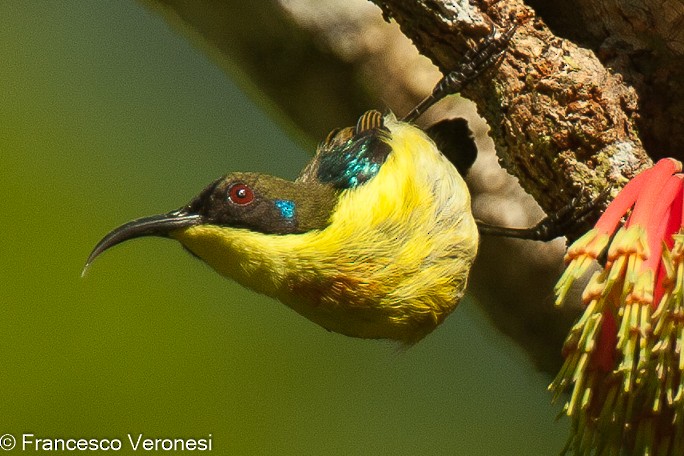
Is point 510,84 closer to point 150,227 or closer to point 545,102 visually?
point 545,102

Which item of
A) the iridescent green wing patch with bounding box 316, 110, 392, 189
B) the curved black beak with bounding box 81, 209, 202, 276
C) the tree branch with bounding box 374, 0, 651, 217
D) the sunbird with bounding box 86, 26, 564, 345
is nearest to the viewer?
the tree branch with bounding box 374, 0, 651, 217

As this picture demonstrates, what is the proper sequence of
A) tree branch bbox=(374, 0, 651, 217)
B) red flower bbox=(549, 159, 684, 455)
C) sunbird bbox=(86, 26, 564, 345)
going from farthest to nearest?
sunbird bbox=(86, 26, 564, 345) → tree branch bbox=(374, 0, 651, 217) → red flower bbox=(549, 159, 684, 455)

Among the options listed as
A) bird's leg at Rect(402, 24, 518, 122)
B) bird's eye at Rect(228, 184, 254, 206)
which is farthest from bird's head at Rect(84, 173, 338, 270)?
bird's leg at Rect(402, 24, 518, 122)

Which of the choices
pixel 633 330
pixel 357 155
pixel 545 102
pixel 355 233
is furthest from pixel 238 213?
pixel 633 330

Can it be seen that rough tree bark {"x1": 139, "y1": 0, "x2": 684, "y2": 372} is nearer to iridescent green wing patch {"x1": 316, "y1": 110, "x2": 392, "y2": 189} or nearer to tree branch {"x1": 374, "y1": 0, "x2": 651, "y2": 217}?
tree branch {"x1": 374, "y1": 0, "x2": 651, "y2": 217}

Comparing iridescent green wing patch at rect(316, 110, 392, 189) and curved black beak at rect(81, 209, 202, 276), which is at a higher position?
iridescent green wing patch at rect(316, 110, 392, 189)

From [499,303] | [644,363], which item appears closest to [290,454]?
[499,303]

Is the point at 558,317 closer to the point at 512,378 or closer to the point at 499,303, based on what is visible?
the point at 499,303

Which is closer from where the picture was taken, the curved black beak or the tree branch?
the tree branch

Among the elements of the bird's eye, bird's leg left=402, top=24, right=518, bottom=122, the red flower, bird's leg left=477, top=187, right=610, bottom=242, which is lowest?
the red flower
